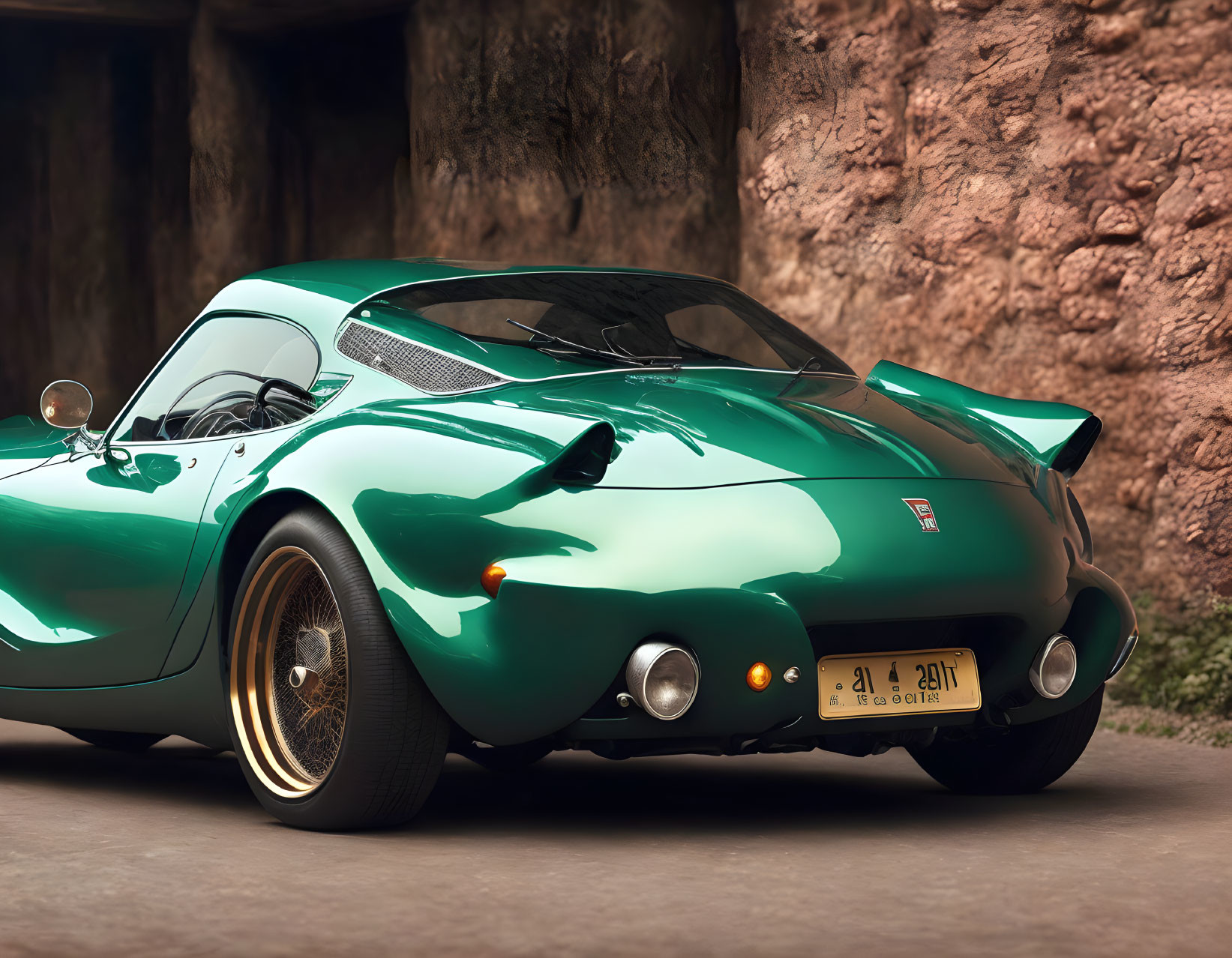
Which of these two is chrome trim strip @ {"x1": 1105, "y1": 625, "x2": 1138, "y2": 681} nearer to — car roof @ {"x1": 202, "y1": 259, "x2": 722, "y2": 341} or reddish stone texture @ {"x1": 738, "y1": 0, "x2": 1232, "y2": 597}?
car roof @ {"x1": 202, "y1": 259, "x2": 722, "y2": 341}

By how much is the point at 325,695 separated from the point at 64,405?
2.02 metres

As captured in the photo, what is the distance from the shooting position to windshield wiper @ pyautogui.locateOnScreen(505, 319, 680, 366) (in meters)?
4.99

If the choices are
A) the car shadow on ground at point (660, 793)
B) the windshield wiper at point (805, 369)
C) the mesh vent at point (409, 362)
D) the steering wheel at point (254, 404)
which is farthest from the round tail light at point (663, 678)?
the steering wheel at point (254, 404)

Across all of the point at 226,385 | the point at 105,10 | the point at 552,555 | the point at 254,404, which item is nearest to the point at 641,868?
the point at 552,555

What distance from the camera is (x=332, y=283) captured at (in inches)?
209

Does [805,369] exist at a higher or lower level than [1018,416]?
higher

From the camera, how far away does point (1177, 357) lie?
317 inches

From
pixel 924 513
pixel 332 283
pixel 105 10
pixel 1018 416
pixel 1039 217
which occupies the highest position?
pixel 105 10

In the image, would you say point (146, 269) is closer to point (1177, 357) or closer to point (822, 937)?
point (1177, 357)

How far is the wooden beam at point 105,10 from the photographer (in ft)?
44.5

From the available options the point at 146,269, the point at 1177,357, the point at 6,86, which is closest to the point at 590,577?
the point at 1177,357

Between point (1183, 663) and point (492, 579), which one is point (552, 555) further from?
point (1183, 663)

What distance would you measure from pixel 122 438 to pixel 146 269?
10.1 meters

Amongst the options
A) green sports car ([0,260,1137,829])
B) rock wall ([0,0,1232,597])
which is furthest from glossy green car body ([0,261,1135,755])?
rock wall ([0,0,1232,597])
